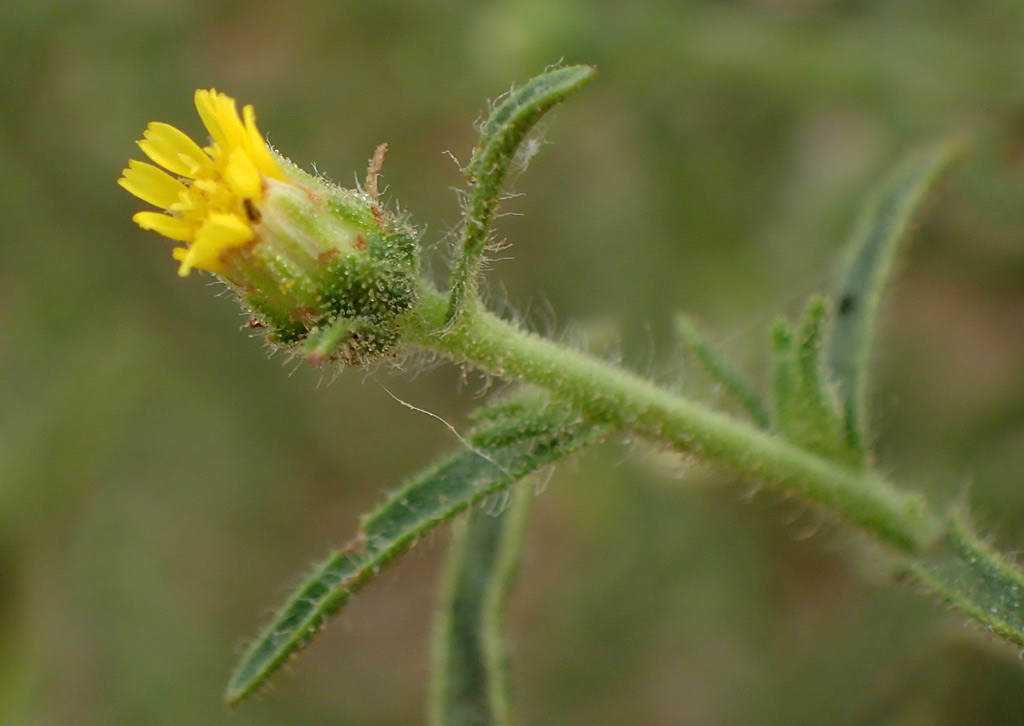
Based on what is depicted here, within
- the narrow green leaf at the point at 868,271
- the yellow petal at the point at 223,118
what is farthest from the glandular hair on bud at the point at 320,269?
the narrow green leaf at the point at 868,271

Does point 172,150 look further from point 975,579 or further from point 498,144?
point 975,579

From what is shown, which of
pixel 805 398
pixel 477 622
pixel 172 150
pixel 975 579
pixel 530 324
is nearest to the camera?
pixel 172 150

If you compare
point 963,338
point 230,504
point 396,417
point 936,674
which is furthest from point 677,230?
point 230,504

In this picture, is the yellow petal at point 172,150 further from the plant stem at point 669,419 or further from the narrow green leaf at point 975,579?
the narrow green leaf at point 975,579

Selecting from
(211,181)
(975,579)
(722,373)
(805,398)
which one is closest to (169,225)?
(211,181)

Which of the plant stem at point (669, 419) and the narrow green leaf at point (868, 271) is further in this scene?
the narrow green leaf at point (868, 271)

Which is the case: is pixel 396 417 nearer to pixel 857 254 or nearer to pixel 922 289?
pixel 922 289
